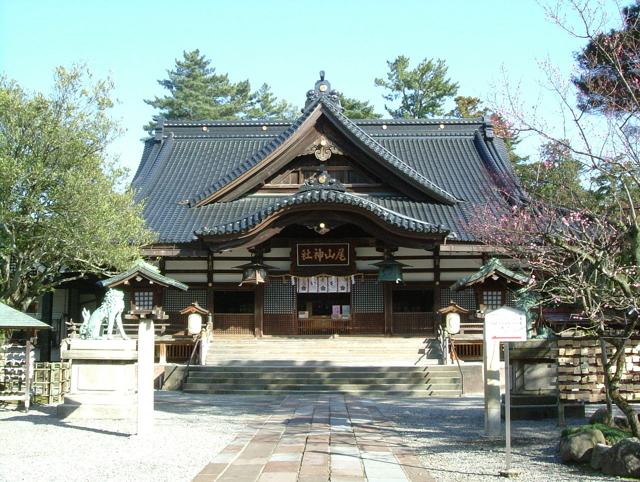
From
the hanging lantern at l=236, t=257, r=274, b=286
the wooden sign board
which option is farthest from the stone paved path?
the wooden sign board

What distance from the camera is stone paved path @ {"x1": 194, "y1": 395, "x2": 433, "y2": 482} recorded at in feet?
25.3

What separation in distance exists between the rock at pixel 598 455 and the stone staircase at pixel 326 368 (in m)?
9.04

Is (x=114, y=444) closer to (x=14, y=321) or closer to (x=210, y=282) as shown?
(x=14, y=321)

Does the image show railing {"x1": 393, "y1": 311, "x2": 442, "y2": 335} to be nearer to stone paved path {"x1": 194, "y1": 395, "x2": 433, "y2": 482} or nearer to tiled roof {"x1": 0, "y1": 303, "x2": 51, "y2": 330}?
stone paved path {"x1": 194, "y1": 395, "x2": 433, "y2": 482}

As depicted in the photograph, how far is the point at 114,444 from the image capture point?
9844 millimetres

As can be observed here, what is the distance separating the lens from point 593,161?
9430 mm

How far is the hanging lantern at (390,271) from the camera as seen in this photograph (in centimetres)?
2059

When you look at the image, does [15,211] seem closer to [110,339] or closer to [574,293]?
[110,339]

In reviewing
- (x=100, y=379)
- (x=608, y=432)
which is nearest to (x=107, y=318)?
(x=100, y=379)

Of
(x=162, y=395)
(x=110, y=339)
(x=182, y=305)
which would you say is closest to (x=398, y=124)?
(x=182, y=305)

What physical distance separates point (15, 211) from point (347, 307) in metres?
11.0

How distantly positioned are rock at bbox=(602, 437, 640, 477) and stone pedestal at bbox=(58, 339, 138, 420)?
8136 mm

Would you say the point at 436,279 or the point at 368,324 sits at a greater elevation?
the point at 436,279

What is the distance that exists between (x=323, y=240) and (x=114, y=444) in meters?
12.7
